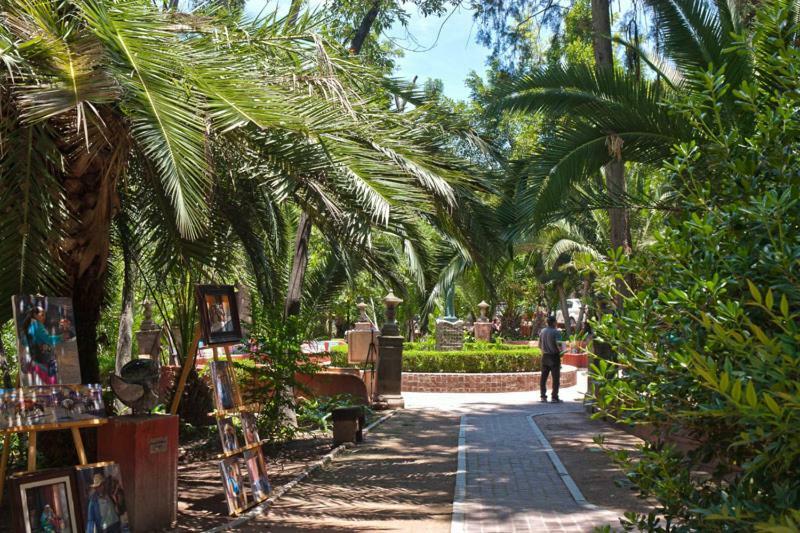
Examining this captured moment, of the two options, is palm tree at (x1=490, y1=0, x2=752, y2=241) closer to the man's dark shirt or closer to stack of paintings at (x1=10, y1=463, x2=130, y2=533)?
stack of paintings at (x1=10, y1=463, x2=130, y2=533)

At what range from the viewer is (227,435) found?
24.9 feet

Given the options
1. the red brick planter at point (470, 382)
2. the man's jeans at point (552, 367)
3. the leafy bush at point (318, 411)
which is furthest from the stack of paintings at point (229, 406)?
the red brick planter at point (470, 382)

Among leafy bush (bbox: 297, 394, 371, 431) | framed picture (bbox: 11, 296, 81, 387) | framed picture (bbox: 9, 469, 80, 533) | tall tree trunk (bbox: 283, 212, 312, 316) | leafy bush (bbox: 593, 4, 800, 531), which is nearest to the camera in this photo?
leafy bush (bbox: 593, 4, 800, 531)

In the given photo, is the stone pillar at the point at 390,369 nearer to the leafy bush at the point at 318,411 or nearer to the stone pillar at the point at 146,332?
the leafy bush at the point at 318,411

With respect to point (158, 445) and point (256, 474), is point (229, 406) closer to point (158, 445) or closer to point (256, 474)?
point (256, 474)

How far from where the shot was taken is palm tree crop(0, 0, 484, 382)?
543 centimetres

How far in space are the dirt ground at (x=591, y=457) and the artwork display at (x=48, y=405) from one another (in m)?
3.63

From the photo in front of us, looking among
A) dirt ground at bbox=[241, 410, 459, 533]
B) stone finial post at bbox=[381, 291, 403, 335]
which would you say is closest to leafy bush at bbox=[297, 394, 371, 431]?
dirt ground at bbox=[241, 410, 459, 533]

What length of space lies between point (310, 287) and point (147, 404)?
8.57 meters

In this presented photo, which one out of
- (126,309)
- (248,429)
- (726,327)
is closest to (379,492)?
(248,429)

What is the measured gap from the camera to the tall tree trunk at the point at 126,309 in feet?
32.0

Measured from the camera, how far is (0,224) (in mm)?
5742

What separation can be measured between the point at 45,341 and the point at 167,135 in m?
1.85

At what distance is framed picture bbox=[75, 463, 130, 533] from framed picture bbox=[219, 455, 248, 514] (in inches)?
47.9
